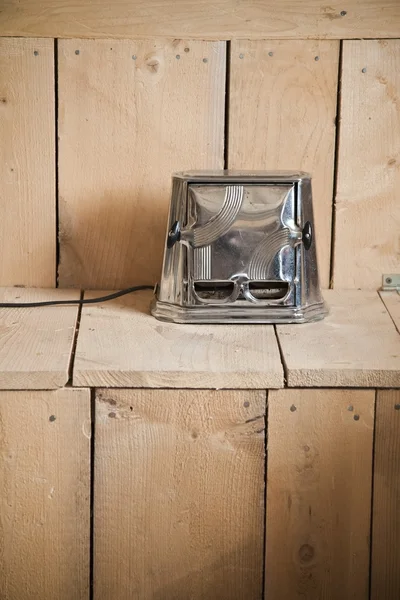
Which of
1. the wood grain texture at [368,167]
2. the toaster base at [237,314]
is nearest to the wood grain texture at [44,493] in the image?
the toaster base at [237,314]

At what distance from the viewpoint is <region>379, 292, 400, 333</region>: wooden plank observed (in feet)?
5.13

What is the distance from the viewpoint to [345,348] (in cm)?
139

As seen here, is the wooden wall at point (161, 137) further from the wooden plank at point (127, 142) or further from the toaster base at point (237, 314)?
the toaster base at point (237, 314)

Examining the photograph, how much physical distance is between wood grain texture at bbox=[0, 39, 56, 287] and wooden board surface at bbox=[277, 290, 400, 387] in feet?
1.80

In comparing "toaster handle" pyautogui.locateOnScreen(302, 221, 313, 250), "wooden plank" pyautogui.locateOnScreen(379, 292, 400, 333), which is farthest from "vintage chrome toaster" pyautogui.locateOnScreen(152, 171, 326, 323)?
"wooden plank" pyautogui.locateOnScreen(379, 292, 400, 333)

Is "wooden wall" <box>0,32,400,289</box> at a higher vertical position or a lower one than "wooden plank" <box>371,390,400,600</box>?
higher

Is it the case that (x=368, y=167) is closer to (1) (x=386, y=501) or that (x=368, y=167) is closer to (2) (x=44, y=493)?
(1) (x=386, y=501)

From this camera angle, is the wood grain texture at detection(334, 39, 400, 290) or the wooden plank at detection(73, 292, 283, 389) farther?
the wood grain texture at detection(334, 39, 400, 290)

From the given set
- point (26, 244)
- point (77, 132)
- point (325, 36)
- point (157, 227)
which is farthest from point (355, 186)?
point (26, 244)

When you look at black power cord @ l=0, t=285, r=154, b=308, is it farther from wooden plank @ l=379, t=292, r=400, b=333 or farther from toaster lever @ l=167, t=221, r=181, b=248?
wooden plank @ l=379, t=292, r=400, b=333

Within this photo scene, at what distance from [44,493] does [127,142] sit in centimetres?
73

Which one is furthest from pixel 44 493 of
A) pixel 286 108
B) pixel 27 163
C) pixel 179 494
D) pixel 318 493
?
pixel 286 108

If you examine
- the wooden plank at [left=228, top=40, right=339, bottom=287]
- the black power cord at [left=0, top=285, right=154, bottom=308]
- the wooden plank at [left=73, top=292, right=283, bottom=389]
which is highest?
the wooden plank at [left=228, top=40, right=339, bottom=287]

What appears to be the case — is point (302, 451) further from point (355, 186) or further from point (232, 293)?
point (355, 186)
